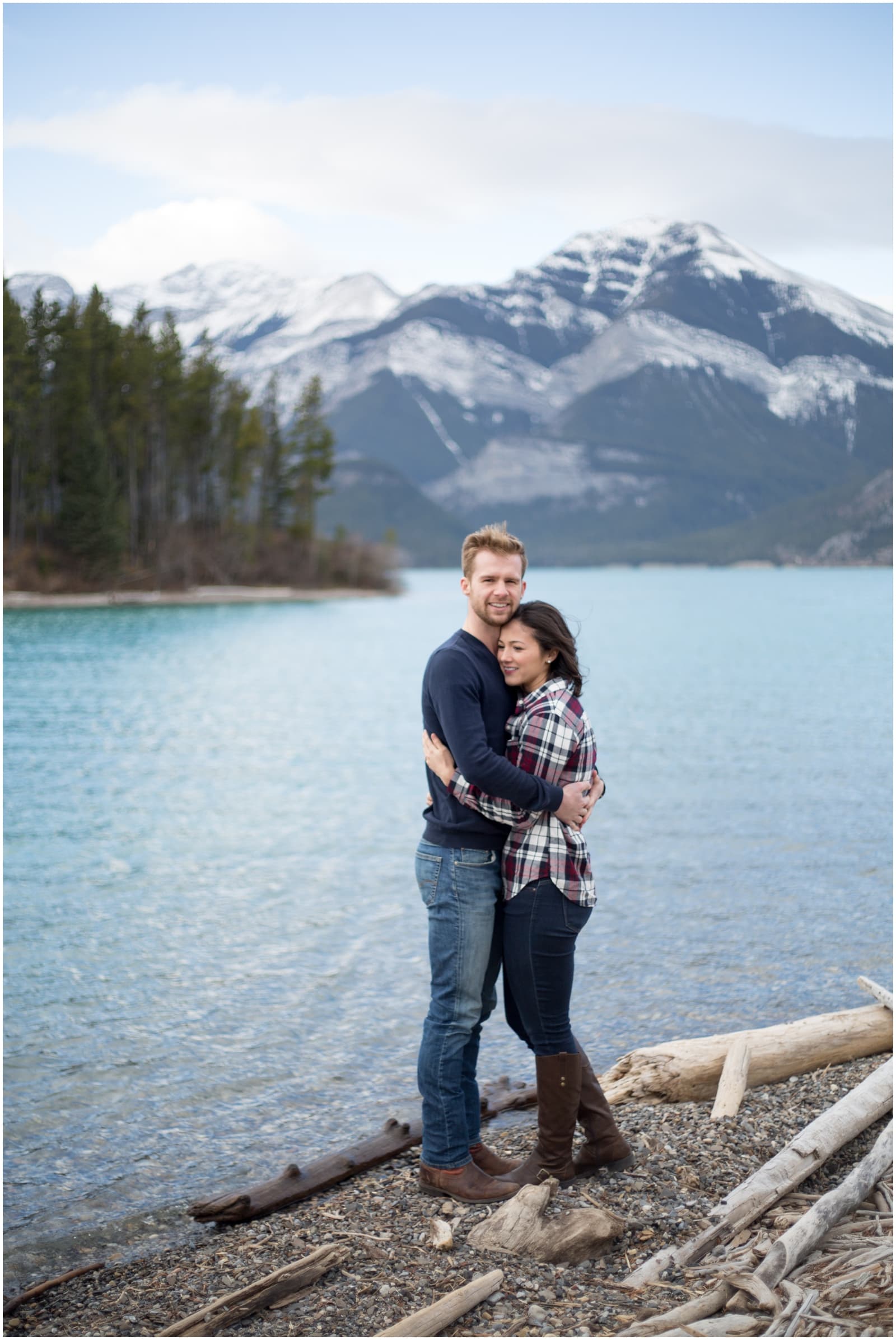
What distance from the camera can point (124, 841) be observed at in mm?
16234

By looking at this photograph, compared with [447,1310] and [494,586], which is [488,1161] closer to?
[447,1310]

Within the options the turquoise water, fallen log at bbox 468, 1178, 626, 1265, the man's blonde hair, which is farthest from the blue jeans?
the turquoise water

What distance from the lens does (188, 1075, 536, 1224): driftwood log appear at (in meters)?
5.43

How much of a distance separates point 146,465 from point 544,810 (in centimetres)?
9249

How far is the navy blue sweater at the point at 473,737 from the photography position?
446cm

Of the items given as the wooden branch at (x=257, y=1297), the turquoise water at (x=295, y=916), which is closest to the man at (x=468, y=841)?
the wooden branch at (x=257, y=1297)

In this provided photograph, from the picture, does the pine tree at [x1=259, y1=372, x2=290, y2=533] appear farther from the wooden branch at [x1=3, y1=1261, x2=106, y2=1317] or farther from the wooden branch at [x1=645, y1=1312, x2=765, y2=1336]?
the wooden branch at [x1=645, y1=1312, x2=765, y2=1336]

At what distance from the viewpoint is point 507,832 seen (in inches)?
188

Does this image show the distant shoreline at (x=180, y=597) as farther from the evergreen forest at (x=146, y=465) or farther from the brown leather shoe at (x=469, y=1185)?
the brown leather shoe at (x=469, y=1185)

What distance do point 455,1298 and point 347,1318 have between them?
45cm

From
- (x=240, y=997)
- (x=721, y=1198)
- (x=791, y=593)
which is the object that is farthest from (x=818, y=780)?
(x=791, y=593)

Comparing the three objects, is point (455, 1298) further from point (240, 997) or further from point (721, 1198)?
point (240, 997)

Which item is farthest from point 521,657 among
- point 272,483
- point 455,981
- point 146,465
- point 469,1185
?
point 272,483

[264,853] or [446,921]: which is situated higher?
[446,921]
